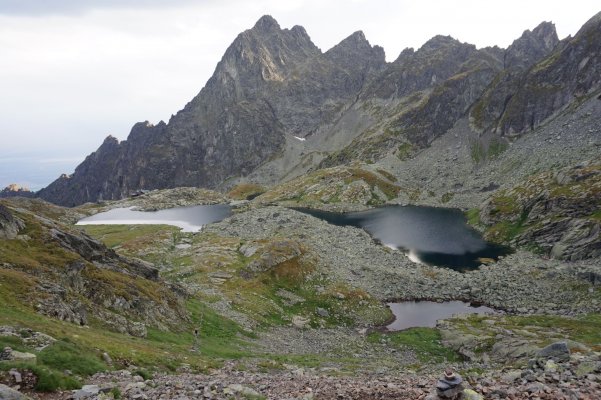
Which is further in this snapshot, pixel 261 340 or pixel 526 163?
pixel 526 163

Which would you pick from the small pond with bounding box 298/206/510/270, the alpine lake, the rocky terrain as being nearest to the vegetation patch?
the rocky terrain

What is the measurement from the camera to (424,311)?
61469 millimetres

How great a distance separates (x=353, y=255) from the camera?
8588 cm

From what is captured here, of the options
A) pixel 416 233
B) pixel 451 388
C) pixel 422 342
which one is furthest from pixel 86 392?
pixel 416 233

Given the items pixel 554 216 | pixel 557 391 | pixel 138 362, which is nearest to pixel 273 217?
pixel 554 216

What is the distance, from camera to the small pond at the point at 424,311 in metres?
56.6

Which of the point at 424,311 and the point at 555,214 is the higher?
the point at 555,214

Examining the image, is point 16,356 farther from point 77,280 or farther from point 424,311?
point 424,311

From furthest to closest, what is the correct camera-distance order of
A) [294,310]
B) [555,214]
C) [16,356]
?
[555,214]
[294,310]
[16,356]

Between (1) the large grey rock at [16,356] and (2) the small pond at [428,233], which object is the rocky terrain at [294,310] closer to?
(1) the large grey rock at [16,356]

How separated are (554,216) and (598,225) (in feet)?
50.2

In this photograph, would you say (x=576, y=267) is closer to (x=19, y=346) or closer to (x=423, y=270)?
(x=423, y=270)

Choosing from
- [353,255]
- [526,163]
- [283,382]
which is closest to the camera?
[283,382]

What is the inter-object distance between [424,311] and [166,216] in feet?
436
